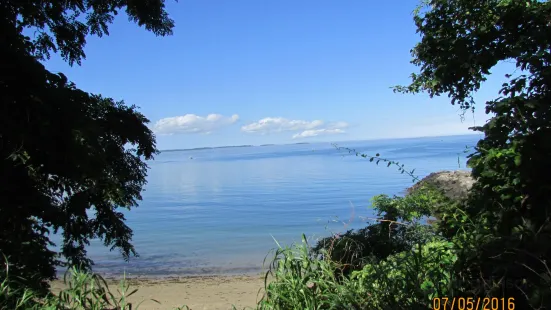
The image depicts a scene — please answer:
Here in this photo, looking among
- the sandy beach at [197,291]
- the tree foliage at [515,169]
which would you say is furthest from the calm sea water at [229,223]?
the tree foliage at [515,169]

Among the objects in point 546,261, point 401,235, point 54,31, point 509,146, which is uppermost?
point 54,31

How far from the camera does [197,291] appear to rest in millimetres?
11445

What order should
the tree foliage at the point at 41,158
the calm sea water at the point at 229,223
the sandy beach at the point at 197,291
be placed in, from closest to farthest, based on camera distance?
1. the tree foliage at the point at 41,158
2. the sandy beach at the point at 197,291
3. the calm sea water at the point at 229,223

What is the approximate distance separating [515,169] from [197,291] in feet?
31.9

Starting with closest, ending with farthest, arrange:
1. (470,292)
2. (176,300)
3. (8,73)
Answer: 1. (470,292)
2. (8,73)
3. (176,300)

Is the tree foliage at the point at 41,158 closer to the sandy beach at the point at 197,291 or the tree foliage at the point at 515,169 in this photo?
the sandy beach at the point at 197,291

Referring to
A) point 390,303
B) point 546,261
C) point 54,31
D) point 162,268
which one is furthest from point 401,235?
point 162,268

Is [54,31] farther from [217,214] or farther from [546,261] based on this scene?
[217,214]

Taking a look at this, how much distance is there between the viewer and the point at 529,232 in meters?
2.99

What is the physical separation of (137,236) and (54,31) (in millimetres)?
13835

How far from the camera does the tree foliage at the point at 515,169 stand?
115 inches

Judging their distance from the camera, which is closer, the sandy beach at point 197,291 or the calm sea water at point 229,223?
the sandy beach at point 197,291

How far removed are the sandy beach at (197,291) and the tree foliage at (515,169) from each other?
650 centimetres

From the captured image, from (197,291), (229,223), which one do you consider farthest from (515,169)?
(229,223)
